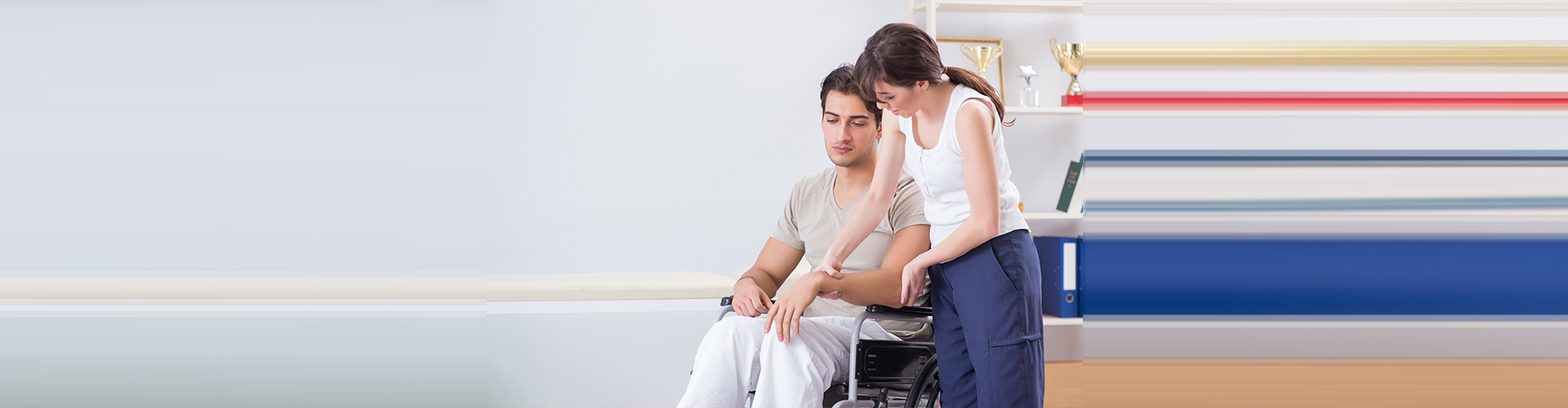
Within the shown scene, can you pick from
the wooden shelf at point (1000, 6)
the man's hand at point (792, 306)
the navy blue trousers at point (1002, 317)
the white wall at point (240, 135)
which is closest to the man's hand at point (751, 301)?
the man's hand at point (792, 306)

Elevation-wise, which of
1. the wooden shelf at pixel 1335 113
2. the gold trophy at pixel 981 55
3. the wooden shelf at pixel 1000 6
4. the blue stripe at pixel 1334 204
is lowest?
the blue stripe at pixel 1334 204

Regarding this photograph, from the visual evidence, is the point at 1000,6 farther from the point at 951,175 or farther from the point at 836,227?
the point at 951,175

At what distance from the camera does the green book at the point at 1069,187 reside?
3094mm

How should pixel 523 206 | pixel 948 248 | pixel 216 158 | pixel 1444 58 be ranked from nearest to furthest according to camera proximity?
pixel 1444 58
pixel 216 158
pixel 948 248
pixel 523 206

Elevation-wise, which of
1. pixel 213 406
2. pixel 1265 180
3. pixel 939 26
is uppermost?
pixel 939 26

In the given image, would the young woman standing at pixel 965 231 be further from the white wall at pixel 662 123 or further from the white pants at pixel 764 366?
the white wall at pixel 662 123

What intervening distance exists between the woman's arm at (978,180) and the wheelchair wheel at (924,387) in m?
0.29

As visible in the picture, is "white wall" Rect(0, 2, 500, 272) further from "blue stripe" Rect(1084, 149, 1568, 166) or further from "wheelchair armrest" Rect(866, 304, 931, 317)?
"blue stripe" Rect(1084, 149, 1568, 166)

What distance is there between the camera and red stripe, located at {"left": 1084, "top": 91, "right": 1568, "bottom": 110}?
369 millimetres

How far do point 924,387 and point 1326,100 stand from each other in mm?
1199

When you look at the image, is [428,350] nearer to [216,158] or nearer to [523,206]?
[216,158]

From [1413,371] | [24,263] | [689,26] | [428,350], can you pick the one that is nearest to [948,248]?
[428,350]

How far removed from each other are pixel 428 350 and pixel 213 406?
0.26m

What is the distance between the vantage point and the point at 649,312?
308 centimetres
